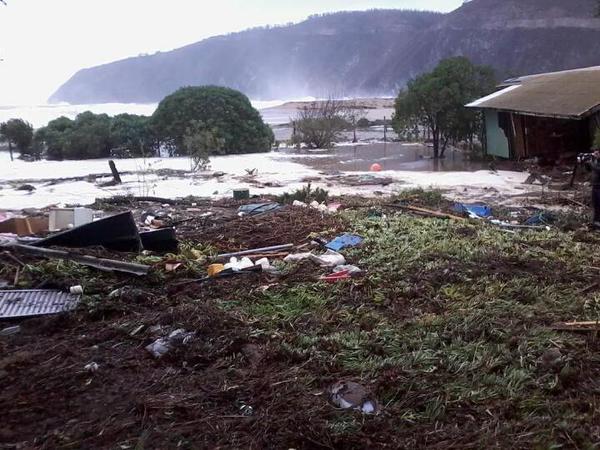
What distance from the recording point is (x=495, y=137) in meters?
16.5

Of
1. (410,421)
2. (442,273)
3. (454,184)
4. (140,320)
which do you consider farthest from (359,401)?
(454,184)

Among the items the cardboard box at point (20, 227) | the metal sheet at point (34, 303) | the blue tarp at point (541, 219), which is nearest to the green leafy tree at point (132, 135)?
the cardboard box at point (20, 227)

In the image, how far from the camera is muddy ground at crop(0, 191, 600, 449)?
2.64 meters

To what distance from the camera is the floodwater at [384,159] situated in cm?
1541

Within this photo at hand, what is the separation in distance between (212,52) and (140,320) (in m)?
107

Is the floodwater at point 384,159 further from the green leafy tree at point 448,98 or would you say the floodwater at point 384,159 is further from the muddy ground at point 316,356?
the muddy ground at point 316,356

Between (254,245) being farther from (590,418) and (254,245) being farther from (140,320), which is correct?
(590,418)

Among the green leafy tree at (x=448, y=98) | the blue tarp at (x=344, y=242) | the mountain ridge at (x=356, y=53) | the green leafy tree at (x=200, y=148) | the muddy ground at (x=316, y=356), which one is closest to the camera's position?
the muddy ground at (x=316, y=356)

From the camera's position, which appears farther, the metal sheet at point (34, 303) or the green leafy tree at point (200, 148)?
the green leafy tree at point (200, 148)

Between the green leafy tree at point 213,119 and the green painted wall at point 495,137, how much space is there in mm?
8822

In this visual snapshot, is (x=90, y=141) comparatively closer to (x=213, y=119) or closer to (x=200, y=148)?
(x=213, y=119)

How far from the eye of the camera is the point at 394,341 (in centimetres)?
361

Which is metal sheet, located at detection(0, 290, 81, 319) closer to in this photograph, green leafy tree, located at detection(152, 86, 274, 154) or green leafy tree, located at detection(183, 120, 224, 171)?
green leafy tree, located at detection(183, 120, 224, 171)

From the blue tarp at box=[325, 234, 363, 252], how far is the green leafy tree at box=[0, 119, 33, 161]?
1811cm
